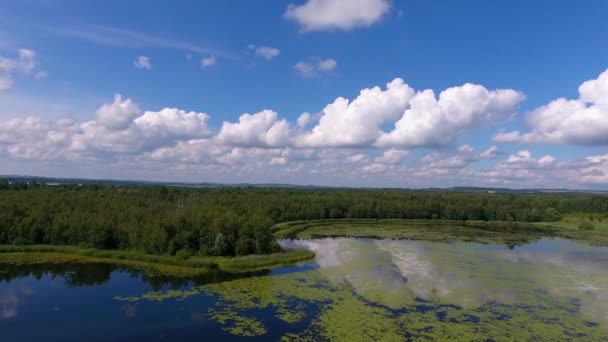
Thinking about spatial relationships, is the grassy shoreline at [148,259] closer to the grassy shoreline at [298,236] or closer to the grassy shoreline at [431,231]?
the grassy shoreline at [298,236]

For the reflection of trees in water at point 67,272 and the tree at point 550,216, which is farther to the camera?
the tree at point 550,216

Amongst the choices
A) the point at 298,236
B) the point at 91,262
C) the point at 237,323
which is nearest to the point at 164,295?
the point at 237,323

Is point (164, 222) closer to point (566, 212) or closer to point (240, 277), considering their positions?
point (240, 277)

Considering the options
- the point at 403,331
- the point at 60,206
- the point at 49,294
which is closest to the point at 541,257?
the point at 403,331

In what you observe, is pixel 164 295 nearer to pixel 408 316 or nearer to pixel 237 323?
pixel 237 323

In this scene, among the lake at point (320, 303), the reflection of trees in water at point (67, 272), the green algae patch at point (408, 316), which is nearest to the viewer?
the green algae patch at point (408, 316)

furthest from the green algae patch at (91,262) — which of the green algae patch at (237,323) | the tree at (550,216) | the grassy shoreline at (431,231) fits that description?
the tree at (550,216)

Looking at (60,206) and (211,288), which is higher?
(60,206)
